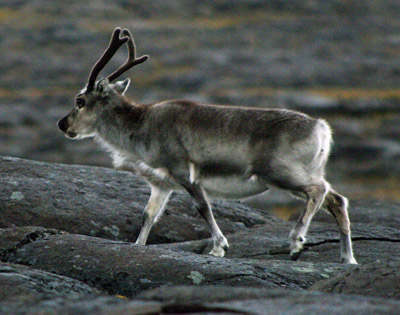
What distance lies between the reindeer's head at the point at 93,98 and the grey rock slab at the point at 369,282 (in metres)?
5.59

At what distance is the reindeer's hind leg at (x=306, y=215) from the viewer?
9.32 m

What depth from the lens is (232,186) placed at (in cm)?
984

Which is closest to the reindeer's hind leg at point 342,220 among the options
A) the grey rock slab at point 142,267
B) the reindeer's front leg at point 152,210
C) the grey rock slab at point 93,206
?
the grey rock slab at point 142,267

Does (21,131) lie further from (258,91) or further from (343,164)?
(343,164)

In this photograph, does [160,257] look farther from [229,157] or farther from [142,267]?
[229,157]

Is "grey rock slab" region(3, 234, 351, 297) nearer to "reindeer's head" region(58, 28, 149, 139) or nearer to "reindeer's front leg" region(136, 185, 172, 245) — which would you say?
"reindeer's front leg" region(136, 185, 172, 245)

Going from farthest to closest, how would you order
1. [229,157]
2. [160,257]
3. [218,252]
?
[229,157] < [218,252] < [160,257]

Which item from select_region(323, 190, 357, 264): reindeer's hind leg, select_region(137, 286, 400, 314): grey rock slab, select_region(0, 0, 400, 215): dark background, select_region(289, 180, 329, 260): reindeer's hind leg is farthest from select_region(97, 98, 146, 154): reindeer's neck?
select_region(0, 0, 400, 215): dark background

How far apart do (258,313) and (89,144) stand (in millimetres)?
34295

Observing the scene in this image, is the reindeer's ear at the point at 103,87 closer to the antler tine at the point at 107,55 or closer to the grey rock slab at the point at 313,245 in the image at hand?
the antler tine at the point at 107,55

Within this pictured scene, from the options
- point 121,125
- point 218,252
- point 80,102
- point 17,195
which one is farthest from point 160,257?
point 80,102

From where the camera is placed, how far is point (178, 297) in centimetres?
465

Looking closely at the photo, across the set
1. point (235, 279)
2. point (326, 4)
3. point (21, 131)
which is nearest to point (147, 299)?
point (235, 279)

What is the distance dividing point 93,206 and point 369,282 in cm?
563
